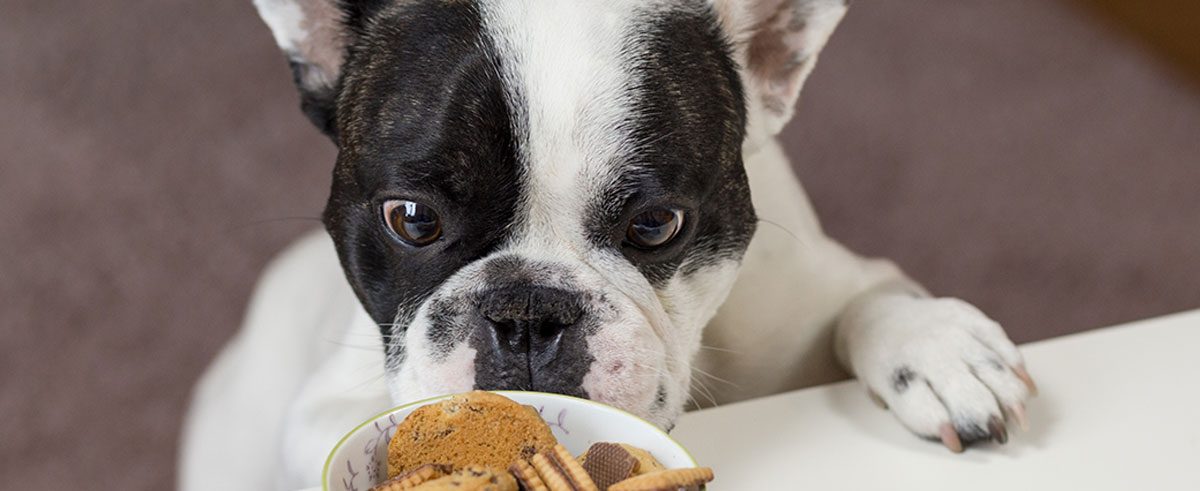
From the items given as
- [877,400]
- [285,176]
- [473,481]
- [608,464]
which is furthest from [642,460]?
[285,176]

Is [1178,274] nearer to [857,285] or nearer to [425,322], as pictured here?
[857,285]

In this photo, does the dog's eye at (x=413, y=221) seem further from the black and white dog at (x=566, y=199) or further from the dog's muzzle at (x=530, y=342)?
the dog's muzzle at (x=530, y=342)

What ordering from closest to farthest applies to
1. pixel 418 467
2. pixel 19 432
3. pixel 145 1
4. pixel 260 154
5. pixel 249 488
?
pixel 418 467
pixel 249 488
pixel 19 432
pixel 260 154
pixel 145 1

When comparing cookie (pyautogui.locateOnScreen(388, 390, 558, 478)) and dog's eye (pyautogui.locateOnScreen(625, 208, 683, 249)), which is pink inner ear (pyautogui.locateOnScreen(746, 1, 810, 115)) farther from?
cookie (pyautogui.locateOnScreen(388, 390, 558, 478))

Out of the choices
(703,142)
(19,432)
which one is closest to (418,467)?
(703,142)

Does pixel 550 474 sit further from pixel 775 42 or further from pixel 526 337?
pixel 775 42

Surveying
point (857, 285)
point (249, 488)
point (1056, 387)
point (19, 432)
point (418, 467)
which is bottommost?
point (19, 432)

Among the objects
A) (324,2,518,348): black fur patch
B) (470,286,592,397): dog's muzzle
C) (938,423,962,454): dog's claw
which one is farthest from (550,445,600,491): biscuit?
(938,423,962,454): dog's claw
